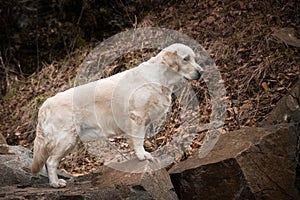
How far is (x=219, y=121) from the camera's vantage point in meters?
7.90

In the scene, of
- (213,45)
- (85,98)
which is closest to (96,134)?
(85,98)

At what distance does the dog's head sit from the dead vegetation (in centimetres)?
245

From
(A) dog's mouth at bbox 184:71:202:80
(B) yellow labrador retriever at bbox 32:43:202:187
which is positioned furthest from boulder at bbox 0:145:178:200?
(A) dog's mouth at bbox 184:71:202:80

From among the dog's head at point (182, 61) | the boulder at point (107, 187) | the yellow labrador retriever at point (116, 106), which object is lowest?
the boulder at point (107, 187)

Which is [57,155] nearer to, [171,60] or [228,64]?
[171,60]

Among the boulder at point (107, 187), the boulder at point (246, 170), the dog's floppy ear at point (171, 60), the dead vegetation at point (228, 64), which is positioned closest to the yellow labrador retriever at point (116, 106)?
the dog's floppy ear at point (171, 60)

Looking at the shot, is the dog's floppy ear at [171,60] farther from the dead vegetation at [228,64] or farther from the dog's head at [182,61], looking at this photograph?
the dead vegetation at [228,64]

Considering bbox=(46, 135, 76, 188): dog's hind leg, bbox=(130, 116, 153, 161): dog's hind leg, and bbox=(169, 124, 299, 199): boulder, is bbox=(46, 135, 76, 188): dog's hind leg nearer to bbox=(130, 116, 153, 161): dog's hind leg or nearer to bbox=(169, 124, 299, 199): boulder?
bbox=(130, 116, 153, 161): dog's hind leg

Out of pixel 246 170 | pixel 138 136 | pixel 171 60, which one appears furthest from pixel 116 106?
pixel 246 170

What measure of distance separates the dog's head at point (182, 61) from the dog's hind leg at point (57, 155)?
1197 mm

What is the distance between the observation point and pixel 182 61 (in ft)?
16.9

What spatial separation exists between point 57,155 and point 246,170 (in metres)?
1.81

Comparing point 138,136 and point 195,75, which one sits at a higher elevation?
point 195,75

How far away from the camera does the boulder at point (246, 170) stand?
520cm
